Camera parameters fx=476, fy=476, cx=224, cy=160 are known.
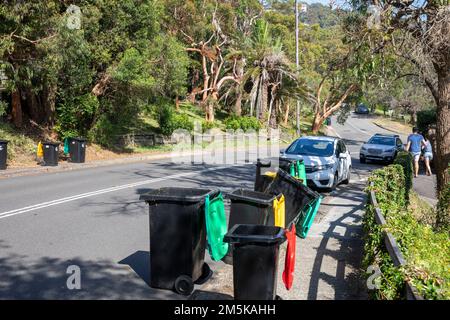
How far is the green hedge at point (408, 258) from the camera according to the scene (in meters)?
4.06

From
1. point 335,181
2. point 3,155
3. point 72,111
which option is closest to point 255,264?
point 335,181

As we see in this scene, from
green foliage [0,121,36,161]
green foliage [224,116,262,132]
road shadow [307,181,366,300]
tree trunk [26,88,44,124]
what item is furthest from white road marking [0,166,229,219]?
green foliage [224,116,262,132]

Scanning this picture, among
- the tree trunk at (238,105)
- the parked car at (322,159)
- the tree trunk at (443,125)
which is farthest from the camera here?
the tree trunk at (238,105)

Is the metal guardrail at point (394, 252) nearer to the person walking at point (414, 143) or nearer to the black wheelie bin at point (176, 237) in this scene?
the black wheelie bin at point (176, 237)

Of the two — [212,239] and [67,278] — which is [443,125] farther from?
[67,278]

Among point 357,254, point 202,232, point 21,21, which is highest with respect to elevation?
point 21,21

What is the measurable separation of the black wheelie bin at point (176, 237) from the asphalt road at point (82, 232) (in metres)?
0.22

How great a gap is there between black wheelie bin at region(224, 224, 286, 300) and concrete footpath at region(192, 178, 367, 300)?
0.64 m

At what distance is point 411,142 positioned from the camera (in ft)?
55.5

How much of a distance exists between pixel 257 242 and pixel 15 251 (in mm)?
4300

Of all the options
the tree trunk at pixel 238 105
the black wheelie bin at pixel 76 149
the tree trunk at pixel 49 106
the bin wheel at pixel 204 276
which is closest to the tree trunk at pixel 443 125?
the bin wheel at pixel 204 276

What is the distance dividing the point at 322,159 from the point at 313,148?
3.30 ft
